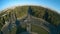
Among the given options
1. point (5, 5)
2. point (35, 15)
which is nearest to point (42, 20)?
point (35, 15)

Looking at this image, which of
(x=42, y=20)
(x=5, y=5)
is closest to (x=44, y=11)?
(x=42, y=20)

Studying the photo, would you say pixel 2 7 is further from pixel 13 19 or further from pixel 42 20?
pixel 42 20

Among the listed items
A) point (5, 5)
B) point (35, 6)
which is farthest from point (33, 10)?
point (5, 5)

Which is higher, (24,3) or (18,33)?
(24,3)

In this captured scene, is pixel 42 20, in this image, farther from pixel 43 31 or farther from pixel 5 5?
pixel 5 5

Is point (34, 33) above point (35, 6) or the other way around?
the other way around
